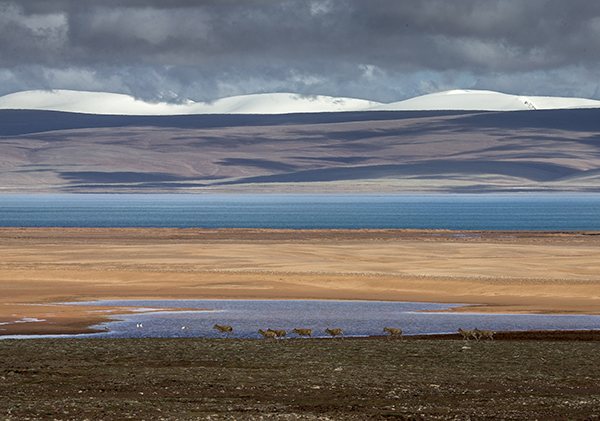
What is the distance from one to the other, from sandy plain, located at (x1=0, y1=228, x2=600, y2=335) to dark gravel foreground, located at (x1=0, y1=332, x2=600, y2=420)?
856 centimetres

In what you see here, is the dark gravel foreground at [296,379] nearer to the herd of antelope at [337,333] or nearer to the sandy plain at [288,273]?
the herd of antelope at [337,333]

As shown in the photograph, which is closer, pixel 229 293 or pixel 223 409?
pixel 223 409

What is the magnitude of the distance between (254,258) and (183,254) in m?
5.95

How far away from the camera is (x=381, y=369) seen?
787 inches

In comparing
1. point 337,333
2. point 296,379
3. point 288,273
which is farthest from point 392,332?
point 288,273

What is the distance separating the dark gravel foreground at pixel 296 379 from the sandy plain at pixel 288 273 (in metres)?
8.56

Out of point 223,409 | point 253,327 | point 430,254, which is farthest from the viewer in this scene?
point 430,254

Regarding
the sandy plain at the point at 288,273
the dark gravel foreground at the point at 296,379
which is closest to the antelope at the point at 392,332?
the dark gravel foreground at the point at 296,379

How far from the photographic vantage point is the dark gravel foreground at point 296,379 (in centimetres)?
1524

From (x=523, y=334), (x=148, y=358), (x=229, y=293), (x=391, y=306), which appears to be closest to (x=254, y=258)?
(x=229, y=293)

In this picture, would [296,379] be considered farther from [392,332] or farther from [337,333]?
[392,332]

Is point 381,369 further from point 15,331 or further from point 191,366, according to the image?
point 15,331

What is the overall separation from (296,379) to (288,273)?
30.3 meters

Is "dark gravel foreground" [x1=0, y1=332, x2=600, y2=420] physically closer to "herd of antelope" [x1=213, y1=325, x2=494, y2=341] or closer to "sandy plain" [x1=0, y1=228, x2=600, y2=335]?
"herd of antelope" [x1=213, y1=325, x2=494, y2=341]
